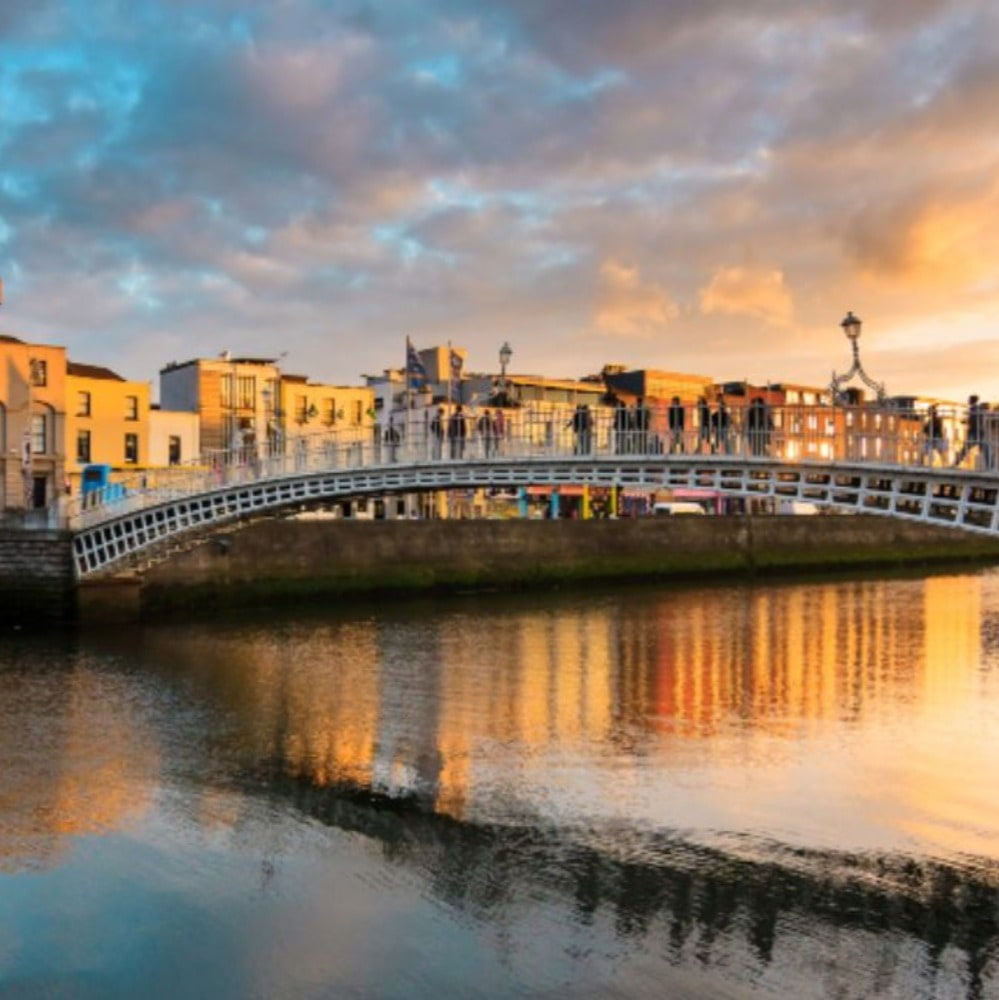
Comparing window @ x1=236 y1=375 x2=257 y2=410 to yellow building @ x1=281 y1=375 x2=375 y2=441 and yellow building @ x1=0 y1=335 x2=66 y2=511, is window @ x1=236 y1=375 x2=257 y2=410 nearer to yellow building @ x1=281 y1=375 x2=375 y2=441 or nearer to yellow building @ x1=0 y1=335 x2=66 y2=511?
yellow building @ x1=281 y1=375 x2=375 y2=441

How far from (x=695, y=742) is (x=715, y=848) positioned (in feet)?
15.0

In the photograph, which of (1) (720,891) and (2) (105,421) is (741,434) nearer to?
(1) (720,891)

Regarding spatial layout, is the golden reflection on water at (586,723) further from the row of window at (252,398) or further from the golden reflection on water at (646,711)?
the row of window at (252,398)

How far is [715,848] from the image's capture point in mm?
→ 10531

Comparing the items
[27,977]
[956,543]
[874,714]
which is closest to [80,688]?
[27,977]

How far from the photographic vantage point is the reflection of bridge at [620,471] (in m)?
16.1

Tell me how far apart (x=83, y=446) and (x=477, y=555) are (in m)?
16.4

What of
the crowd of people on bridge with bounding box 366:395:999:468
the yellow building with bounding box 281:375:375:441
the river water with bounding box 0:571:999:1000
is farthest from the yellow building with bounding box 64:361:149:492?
the river water with bounding box 0:571:999:1000

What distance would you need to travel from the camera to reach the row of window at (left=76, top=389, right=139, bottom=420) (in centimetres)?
4232

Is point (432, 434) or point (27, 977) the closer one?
point (27, 977)

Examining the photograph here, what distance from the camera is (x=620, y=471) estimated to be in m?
21.2

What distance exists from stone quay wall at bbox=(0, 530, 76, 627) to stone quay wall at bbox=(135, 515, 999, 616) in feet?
A: 4.04

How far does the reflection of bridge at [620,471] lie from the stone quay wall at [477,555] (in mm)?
2319

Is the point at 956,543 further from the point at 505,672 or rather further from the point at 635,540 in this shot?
the point at 505,672
